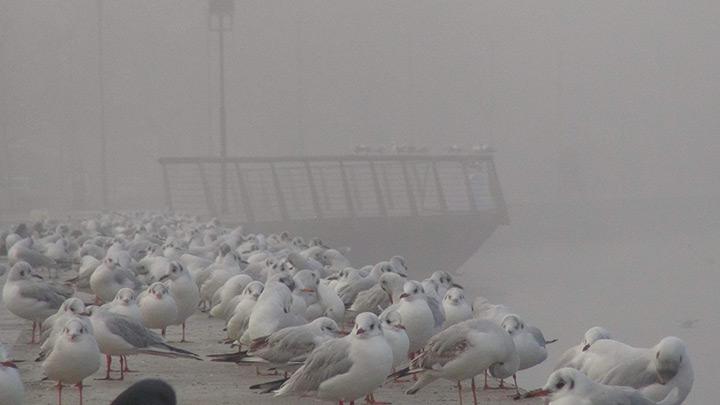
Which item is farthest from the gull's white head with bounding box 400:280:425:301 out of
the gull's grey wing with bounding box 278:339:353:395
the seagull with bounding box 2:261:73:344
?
the seagull with bounding box 2:261:73:344

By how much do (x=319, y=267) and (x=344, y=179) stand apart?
31.7 meters

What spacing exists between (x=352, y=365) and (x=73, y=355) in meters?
2.21

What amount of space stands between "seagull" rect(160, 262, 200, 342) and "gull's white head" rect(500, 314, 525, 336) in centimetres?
432

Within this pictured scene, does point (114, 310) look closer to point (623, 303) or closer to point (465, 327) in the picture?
point (465, 327)

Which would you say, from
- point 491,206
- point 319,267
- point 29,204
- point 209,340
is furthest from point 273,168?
point 29,204

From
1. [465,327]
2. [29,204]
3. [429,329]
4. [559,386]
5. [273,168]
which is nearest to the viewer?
[559,386]

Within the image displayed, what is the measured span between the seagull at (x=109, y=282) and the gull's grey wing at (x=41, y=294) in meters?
1.74

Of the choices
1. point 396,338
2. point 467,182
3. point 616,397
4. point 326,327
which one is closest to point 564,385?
point 616,397

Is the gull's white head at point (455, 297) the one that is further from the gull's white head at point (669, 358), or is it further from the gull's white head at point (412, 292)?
the gull's white head at point (669, 358)

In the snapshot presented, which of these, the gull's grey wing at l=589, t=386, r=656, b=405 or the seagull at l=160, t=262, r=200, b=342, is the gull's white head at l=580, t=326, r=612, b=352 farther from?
the seagull at l=160, t=262, r=200, b=342

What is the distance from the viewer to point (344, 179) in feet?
169

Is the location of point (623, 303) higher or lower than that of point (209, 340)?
lower

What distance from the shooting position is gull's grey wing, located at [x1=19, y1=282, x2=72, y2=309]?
1475cm

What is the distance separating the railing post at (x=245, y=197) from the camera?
49669 mm
